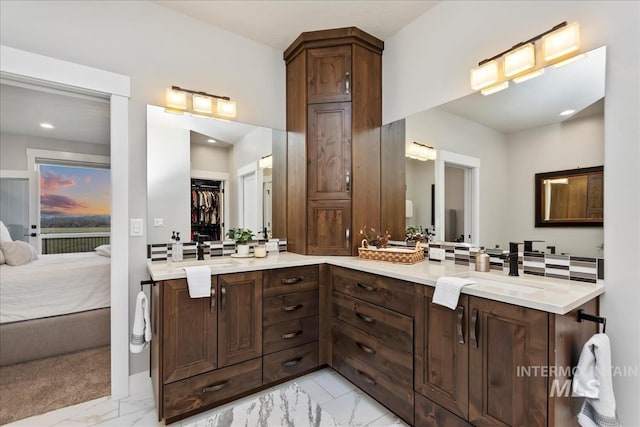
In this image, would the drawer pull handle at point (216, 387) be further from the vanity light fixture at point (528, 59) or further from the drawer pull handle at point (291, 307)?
the vanity light fixture at point (528, 59)

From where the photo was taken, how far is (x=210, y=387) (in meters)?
1.85

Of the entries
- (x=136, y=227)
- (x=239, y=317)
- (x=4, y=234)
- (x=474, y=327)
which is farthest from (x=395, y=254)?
(x=4, y=234)

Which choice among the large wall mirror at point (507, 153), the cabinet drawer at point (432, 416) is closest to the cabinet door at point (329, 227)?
the large wall mirror at point (507, 153)

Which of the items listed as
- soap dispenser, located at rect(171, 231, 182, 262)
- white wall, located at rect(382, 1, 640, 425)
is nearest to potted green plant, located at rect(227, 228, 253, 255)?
soap dispenser, located at rect(171, 231, 182, 262)

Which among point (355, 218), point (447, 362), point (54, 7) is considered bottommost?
point (447, 362)

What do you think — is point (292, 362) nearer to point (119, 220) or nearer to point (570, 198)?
point (119, 220)

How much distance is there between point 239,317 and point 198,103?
5.47ft

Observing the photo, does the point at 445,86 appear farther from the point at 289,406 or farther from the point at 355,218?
the point at 289,406

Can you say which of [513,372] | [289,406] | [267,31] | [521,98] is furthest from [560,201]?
[267,31]

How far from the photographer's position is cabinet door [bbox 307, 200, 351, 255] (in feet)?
8.28

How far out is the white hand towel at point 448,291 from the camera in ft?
4.68

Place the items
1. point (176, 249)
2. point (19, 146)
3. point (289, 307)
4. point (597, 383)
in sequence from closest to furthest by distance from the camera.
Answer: point (597, 383)
point (19, 146)
point (289, 307)
point (176, 249)

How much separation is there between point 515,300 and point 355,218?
1.41 meters

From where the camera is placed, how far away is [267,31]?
100 inches
